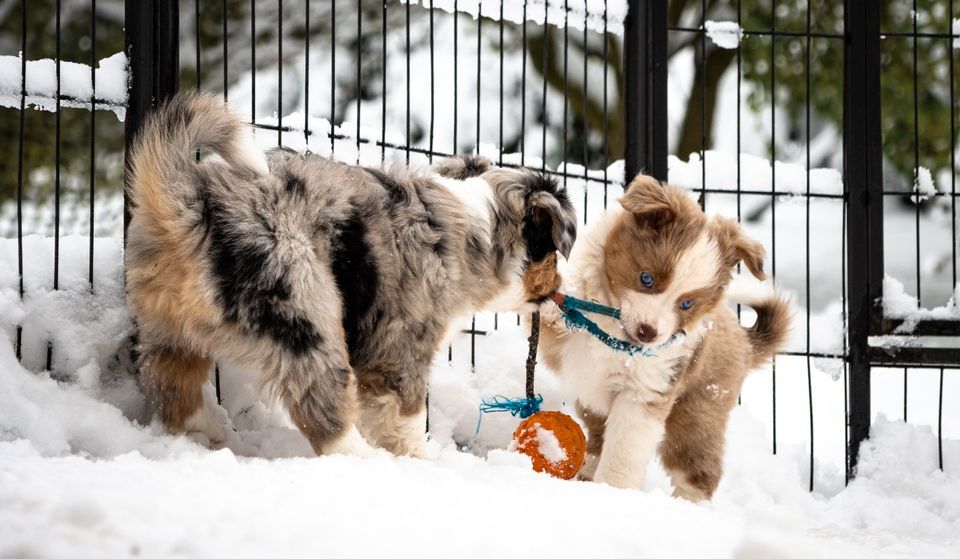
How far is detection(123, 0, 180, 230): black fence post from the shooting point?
3.72m

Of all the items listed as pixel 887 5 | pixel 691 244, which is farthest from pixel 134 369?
pixel 887 5

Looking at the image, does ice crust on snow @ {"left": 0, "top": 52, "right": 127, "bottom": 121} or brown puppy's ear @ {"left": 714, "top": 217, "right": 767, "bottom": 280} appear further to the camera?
brown puppy's ear @ {"left": 714, "top": 217, "right": 767, "bottom": 280}

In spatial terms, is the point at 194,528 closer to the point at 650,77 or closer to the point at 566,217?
the point at 566,217

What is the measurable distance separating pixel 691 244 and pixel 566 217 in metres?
0.52

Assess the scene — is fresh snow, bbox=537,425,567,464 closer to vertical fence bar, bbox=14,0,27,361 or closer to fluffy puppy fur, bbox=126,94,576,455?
fluffy puppy fur, bbox=126,94,576,455

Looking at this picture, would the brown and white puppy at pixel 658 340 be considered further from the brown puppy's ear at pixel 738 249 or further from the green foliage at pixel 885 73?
the green foliage at pixel 885 73

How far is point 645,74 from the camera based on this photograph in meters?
5.16

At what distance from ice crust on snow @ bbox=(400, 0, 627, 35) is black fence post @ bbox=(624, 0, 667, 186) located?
103 mm

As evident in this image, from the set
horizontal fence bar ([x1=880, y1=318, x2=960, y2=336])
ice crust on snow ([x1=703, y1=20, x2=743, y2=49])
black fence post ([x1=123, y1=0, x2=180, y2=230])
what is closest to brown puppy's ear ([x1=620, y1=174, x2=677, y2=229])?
ice crust on snow ([x1=703, y1=20, x2=743, y2=49])

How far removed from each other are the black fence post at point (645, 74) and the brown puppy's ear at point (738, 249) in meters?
1.26

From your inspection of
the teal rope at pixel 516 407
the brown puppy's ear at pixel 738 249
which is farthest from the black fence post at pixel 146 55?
the brown puppy's ear at pixel 738 249

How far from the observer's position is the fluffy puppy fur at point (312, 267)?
288 cm

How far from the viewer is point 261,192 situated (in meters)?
3.03

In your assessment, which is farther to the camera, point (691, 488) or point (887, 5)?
point (887, 5)
